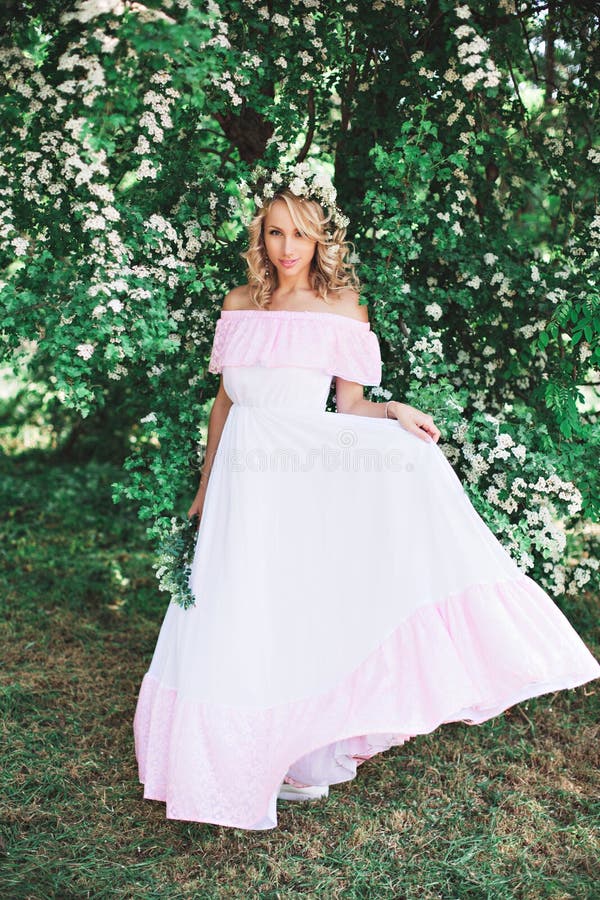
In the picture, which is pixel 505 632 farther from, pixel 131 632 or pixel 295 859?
pixel 131 632

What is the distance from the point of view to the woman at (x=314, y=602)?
254 centimetres

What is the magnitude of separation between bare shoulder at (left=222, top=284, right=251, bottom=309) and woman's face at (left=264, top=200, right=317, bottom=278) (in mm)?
178

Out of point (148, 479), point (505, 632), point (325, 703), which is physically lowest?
point (325, 703)

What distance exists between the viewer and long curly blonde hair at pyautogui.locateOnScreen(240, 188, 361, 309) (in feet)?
9.59

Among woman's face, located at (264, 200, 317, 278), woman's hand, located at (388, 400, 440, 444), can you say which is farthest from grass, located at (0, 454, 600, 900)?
woman's face, located at (264, 200, 317, 278)

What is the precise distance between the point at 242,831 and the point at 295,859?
0.72 ft

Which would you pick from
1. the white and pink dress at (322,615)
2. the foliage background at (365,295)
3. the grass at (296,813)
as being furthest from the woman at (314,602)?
the foliage background at (365,295)

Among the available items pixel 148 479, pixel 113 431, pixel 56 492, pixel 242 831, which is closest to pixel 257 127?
pixel 148 479

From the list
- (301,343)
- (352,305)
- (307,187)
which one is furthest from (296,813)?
(307,187)

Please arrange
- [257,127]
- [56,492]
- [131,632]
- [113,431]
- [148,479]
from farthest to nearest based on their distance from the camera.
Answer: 1. [113,431]
2. [56,492]
3. [131,632]
4. [257,127]
5. [148,479]

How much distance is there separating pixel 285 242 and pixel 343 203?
2.61 feet

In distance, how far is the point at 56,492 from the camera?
6.42m

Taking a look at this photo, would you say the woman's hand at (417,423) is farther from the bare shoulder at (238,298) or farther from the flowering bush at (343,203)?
the bare shoulder at (238,298)

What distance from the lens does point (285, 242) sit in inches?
114
